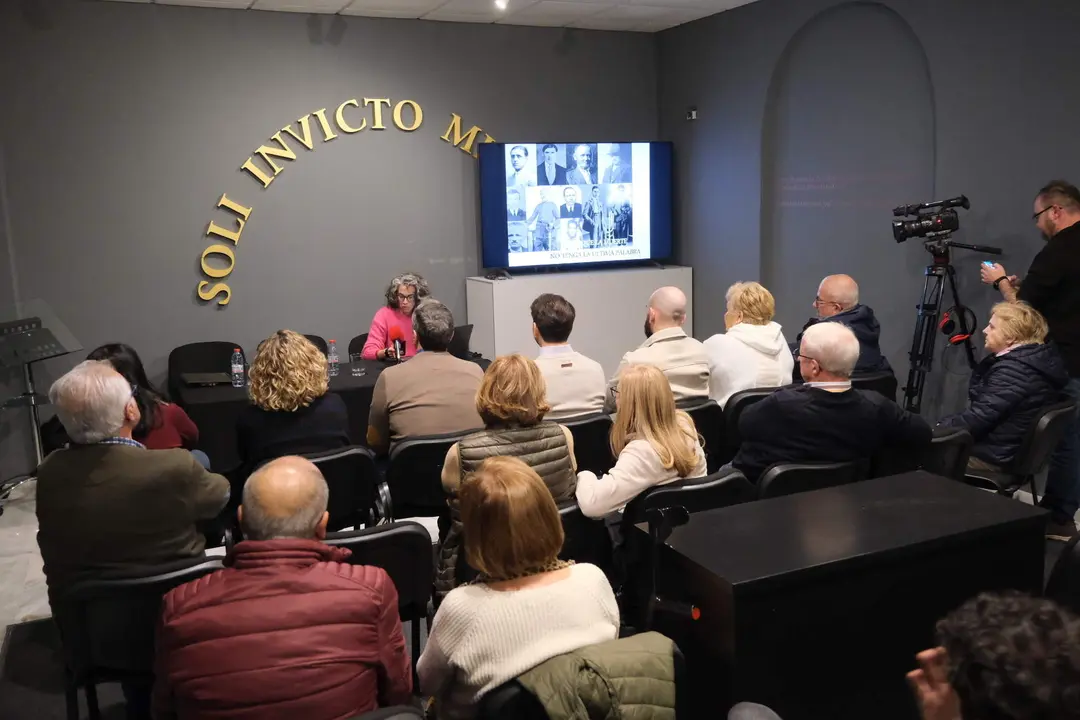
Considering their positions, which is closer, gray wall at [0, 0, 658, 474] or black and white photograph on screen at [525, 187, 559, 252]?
gray wall at [0, 0, 658, 474]

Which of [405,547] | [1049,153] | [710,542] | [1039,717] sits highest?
[1049,153]

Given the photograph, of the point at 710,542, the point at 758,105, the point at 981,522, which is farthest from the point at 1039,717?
the point at 758,105

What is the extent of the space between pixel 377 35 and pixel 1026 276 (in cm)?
433

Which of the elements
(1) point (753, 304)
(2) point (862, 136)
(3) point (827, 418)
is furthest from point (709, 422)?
(2) point (862, 136)

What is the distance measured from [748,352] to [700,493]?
5.22 ft

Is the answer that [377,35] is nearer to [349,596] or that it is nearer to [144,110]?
[144,110]

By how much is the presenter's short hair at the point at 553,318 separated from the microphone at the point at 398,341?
172cm

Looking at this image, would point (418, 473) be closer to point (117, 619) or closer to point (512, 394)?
point (512, 394)

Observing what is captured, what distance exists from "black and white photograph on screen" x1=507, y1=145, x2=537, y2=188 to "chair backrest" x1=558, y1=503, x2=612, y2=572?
4.21 m

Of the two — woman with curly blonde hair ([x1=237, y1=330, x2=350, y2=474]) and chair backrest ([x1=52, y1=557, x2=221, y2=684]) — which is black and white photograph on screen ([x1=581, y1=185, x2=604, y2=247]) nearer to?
woman with curly blonde hair ([x1=237, y1=330, x2=350, y2=474])

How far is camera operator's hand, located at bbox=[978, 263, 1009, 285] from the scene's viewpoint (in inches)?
180

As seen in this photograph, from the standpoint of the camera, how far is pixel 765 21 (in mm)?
6191

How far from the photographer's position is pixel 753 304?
4.16 meters

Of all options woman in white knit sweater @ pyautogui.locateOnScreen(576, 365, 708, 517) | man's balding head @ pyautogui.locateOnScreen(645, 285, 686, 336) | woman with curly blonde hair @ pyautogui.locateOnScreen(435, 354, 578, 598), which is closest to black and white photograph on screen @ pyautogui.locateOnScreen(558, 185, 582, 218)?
man's balding head @ pyautogui.locateOnScreen(645, 285, 686, 336)
